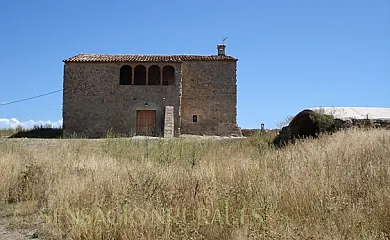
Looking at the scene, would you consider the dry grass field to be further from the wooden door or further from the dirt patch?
the wooden door

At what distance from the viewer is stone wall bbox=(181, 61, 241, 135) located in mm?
24172

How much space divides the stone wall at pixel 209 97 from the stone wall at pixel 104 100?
5.45 ft

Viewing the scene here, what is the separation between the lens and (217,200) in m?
4.23

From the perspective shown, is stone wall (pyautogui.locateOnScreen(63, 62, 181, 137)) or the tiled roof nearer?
stone wall (pyautogui.locateOnScreen(63, 62, 181, 137))

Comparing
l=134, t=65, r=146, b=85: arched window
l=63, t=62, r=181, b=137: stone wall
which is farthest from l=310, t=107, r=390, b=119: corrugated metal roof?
l=134, t=65, r=146, b=85: arched window

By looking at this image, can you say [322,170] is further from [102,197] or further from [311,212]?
[102,197]

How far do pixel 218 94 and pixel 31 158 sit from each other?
56.5 ft

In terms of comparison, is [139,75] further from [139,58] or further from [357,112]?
[357,112]

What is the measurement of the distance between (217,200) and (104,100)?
19.6 meters

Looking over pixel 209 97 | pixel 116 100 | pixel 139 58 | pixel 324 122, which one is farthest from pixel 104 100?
pixel 324 122

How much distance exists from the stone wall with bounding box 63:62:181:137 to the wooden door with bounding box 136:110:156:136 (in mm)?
263

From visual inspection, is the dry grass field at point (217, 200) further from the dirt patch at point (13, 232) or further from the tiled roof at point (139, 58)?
the tiled roof at point (139, 58)

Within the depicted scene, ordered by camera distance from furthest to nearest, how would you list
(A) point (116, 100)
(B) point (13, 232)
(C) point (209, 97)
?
(C) point (209, 97)
(A) point (116, 100)
(B) point (13, 232)

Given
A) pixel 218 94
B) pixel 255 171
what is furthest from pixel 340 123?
pixel 218 94
